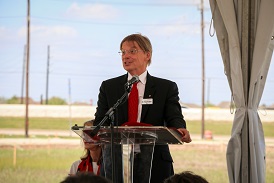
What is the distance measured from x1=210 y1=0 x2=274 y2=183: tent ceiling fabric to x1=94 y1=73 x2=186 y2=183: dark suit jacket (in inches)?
39.4

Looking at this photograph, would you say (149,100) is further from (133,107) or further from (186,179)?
(186,179)

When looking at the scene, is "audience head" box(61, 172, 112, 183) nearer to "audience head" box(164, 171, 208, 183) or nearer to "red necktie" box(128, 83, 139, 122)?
"audience head" box(164, 171, 208, 183)

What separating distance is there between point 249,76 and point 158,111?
127 centimetres

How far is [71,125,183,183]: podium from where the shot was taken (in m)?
3.30

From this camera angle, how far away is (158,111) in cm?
396

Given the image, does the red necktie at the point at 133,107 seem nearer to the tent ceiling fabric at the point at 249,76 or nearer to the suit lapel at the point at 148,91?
the suit lapel at the point at 148,91

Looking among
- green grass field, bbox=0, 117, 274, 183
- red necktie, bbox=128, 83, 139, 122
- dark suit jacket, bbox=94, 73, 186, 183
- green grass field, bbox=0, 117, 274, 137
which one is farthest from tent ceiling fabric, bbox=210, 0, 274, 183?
green grass field, bbox=0, 117, 274, 137

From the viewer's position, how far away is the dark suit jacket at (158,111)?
3941 mm

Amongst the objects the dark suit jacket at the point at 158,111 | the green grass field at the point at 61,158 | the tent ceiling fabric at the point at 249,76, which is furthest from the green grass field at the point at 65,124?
the dark suit jacket at the point at 158,111

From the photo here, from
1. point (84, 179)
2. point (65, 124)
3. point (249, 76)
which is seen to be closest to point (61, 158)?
point (65, 124)

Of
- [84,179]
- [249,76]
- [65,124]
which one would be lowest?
[65,124]

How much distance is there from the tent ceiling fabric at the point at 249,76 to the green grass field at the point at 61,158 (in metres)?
1.72

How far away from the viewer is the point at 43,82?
6.97 meters

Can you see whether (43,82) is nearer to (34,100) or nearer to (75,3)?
(34,100)
